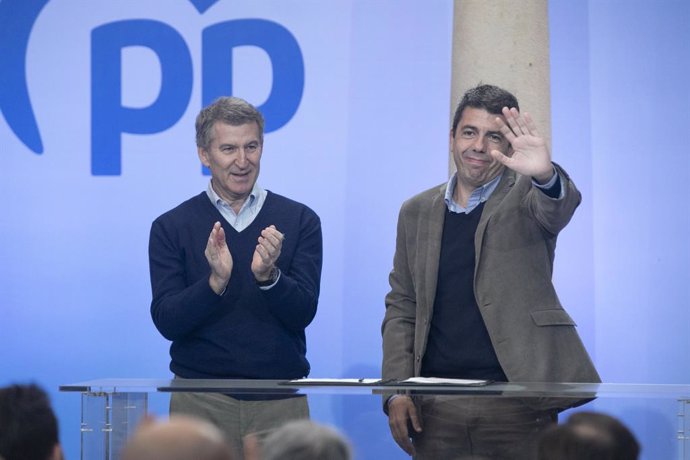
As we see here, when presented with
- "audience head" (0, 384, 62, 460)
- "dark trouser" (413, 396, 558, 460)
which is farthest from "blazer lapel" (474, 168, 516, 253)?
"audience head" (0, 384, 62, 460)

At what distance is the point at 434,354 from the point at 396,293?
0.32m

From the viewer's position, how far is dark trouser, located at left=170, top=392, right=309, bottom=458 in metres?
3.40

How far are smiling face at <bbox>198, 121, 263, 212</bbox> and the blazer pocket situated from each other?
1220 millimetres

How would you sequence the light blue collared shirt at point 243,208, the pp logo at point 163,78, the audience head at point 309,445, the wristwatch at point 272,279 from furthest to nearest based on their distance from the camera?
1. the pp logo at point 163,78
2. the light blue collared shirt at point 243,208
3. the wristwatch at point 272,279
4. the audience head at point 309,445

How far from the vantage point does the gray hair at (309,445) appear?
2.17 m

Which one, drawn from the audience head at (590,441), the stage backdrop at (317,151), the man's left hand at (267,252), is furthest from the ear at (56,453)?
the stage backdrop at (317,151)

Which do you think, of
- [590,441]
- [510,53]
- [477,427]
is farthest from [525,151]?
[590,441]

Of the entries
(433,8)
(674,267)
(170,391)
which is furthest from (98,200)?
(170,391)

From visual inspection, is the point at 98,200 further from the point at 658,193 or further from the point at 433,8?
the point at 658,193

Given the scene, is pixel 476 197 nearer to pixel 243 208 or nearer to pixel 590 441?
pixel 243 208

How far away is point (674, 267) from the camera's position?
6.98 m

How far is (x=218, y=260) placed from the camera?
4344mm

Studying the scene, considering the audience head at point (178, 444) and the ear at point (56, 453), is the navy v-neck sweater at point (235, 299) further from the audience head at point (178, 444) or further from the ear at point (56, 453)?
the audience head at point (178, 444)

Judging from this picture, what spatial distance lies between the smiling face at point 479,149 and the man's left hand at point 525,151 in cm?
9
